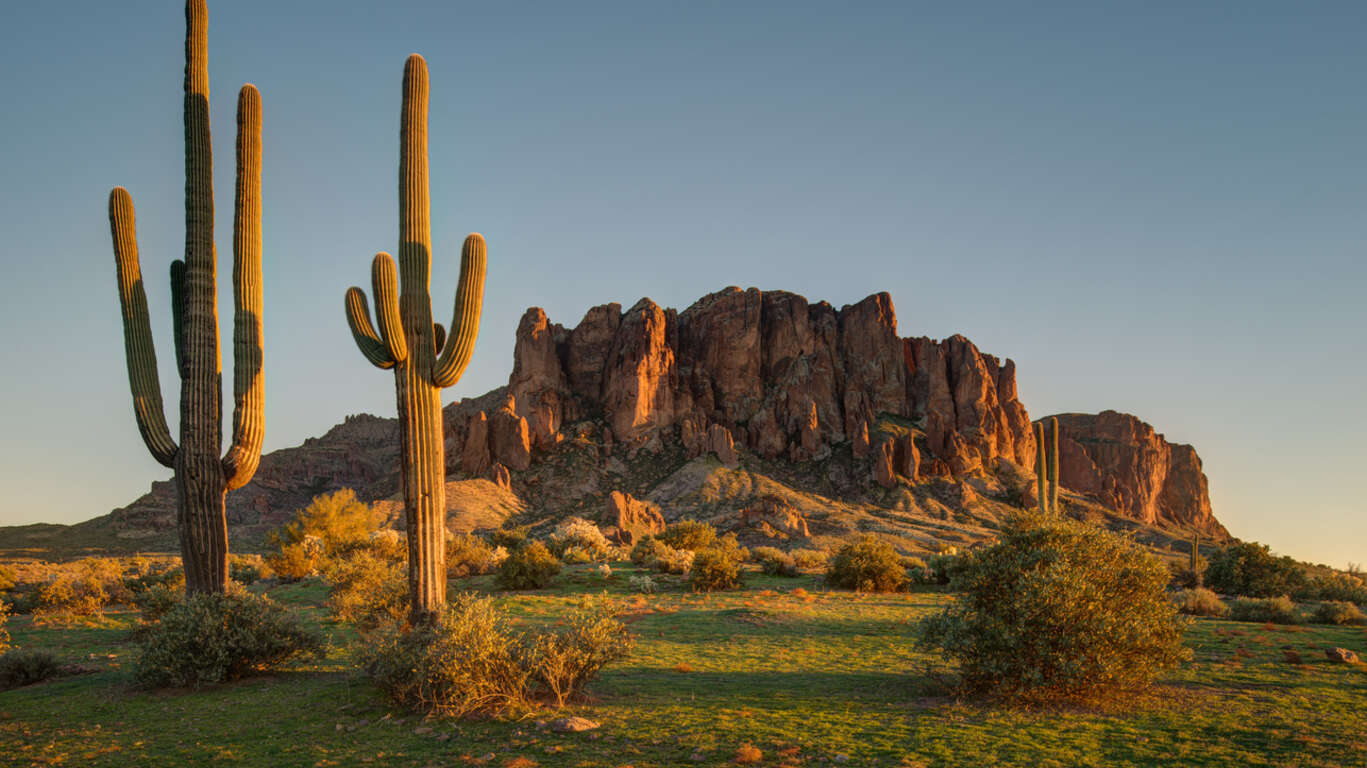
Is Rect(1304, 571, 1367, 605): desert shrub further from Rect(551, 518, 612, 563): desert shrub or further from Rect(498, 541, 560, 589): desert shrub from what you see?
Rect(551, 518, 612, 563): desert shrub

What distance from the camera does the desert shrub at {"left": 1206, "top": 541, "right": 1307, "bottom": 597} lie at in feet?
74.0

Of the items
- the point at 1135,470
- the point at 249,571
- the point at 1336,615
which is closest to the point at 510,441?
the point at 249,571

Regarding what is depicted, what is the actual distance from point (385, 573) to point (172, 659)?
379 inches

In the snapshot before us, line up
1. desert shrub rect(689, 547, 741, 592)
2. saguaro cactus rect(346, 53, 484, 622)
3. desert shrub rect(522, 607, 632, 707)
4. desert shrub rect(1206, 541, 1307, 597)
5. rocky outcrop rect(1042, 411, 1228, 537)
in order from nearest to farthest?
desert shrub rect(522, 607, 632, 707) → saguaro cactus rect(346, 53, 484, 622) → desert shrub rect(1206, 541, 1307, 597) → desert shrub rect(689, 547, 741, 592) → rocky outcrop rect(1042, 411, 1228, 537)

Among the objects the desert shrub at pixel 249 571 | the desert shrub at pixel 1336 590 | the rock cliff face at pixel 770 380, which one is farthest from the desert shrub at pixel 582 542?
the rock cliff face at pixel 770 380

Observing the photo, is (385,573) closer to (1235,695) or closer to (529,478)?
(1235,695)

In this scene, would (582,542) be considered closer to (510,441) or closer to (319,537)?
(319,537)

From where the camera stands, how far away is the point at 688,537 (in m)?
35.6

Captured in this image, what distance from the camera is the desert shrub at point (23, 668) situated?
37.8ft

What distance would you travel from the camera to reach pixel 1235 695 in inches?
351

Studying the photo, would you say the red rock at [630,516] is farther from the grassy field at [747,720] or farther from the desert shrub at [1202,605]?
the grassy field at [747,720]

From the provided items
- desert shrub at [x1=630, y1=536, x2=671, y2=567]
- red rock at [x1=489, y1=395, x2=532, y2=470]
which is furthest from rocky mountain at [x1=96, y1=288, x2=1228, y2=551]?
desert shrub at [x1=630, y1=536, x2=671, y2=567]

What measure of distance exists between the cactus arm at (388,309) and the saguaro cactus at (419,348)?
16mm

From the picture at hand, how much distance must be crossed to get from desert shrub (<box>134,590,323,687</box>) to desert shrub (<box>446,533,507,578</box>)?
15543 millimetres
